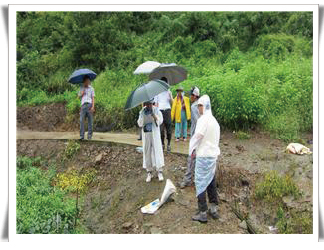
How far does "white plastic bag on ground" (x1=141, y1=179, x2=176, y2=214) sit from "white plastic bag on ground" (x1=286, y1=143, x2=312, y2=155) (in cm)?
331

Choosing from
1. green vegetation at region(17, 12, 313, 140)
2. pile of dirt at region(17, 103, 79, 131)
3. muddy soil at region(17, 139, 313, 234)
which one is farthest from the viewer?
pile of dirt at region(17, 103, 79, 131)

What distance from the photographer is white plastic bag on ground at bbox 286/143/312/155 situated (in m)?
9.01

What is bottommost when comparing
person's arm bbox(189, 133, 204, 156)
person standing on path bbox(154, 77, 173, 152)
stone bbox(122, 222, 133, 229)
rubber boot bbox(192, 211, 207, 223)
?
stone bbox(122, 222, 133, 229)

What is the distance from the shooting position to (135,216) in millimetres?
7285

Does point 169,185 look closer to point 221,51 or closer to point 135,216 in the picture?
point 135,216

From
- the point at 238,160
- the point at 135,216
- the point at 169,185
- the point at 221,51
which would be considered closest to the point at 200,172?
the point at 169,185

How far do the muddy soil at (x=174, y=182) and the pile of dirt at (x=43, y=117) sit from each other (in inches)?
138

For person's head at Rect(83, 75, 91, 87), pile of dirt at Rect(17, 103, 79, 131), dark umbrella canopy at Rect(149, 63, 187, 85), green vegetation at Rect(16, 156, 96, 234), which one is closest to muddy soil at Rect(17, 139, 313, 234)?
green vegetation at Rect(16, 156, 96, 234)

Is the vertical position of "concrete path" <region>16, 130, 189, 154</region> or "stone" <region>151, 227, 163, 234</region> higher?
"concrete path" <region>16, 130, 189, 154</region>

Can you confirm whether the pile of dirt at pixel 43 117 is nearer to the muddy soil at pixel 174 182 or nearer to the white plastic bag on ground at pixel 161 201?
the muddy soil at pixel 174 182

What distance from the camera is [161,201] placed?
7.07 metres

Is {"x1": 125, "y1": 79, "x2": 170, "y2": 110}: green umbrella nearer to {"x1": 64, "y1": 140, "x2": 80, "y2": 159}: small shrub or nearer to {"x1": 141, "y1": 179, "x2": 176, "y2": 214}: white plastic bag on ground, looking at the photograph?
{"x1": 141, "y1": 179, "x2": 176, "y2": 214}: white plastic bag on ground

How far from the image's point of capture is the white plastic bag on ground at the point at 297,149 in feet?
29.6

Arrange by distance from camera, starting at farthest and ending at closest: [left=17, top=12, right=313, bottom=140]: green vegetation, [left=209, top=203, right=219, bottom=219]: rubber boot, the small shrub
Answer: [left=17, top=12, right=313, bottom=140]: green vegetation, the small shrub, [left=209, top=203, right=219, bottom=219]: rubber boot
